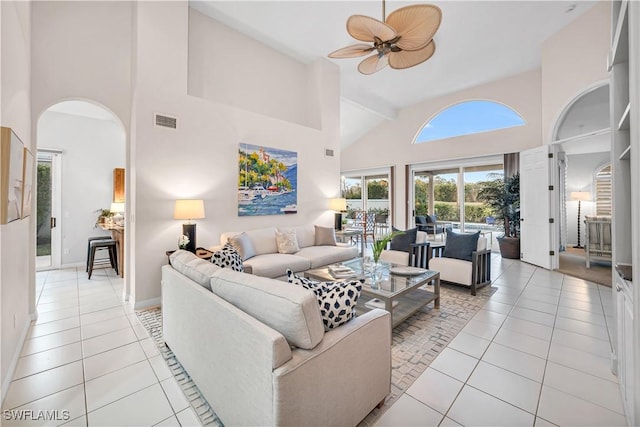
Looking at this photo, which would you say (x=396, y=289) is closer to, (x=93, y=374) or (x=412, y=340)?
(x=412, y=340)

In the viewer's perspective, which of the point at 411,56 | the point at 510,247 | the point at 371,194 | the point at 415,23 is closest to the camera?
the point at 415,23

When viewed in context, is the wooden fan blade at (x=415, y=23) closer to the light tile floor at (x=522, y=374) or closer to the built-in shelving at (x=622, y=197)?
the built-in shelving at (x=622, y=197)

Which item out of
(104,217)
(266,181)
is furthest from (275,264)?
(104,217)

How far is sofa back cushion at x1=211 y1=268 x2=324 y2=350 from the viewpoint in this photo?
127 cm

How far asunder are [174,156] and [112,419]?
303 centimetres

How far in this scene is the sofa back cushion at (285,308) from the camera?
1.27m

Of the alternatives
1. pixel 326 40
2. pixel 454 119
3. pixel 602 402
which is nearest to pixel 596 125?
pixel 454 119

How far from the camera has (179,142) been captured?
12.3 ft

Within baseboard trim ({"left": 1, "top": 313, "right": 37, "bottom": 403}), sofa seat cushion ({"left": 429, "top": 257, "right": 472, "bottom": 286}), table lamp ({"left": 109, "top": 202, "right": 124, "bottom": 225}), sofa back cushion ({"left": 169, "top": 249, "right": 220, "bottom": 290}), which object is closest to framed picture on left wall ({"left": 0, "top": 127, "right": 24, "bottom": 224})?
sofa back cushion ({"left": 169, "top": 249, "right": 220, "bottom": 290})

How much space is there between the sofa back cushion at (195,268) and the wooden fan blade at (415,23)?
2905 millimetres

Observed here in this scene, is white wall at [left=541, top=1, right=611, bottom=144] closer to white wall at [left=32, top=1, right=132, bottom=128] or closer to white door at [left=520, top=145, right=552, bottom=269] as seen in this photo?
white door at [left=520, top=145, right=552, bottom=269]

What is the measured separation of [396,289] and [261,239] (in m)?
2.43

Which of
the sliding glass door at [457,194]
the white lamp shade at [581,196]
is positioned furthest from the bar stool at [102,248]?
the white lamp shade at [581,196]

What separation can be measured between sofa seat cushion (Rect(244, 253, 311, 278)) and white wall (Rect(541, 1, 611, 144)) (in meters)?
5.21
